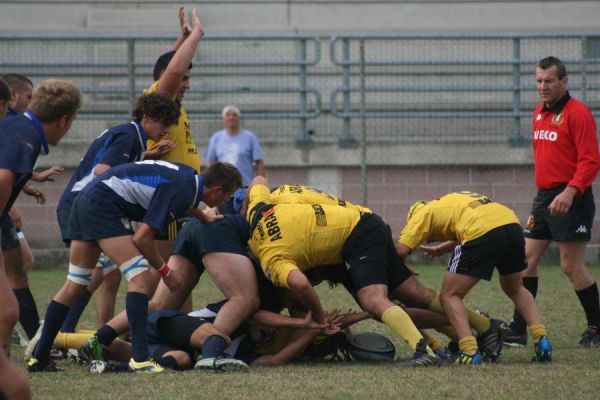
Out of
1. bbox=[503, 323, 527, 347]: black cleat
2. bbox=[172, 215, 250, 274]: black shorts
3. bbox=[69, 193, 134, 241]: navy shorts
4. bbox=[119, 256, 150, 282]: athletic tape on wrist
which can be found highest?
bbox=[69, 193, 134, 241]: navy shorts

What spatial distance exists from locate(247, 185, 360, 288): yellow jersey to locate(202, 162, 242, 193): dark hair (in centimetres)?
35

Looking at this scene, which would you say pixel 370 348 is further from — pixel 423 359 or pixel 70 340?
pixel 70 340

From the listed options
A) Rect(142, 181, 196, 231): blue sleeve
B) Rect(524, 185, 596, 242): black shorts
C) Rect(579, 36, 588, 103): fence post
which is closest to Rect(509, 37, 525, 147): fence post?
Rect(579, 36, 588, 103): fence post

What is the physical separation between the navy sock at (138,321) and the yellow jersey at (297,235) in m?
0.81

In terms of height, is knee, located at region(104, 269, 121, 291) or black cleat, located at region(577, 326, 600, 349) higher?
knee, located at region(104, 269, 121, 291)

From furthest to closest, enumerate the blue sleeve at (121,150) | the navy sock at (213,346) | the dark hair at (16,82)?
the dark hair at (16,82) → the blue sleeve at (121,150) → the navy sock at (213,346)

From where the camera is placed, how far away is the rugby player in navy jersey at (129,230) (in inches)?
253

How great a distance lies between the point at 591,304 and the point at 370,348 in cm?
180

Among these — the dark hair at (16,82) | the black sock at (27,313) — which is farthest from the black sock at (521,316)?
the dark hair at (16,82)

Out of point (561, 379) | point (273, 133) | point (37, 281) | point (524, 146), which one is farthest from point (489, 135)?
point (561, 379)

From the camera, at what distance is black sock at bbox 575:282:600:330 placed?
7781 mm

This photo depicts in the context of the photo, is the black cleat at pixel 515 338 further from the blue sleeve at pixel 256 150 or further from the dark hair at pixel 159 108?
the blue sleeve at pixel 256 150

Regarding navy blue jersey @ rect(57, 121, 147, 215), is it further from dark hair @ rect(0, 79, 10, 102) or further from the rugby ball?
the rugby ball

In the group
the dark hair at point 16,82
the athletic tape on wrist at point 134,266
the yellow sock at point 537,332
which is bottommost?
the yellow sock at point 537,332
